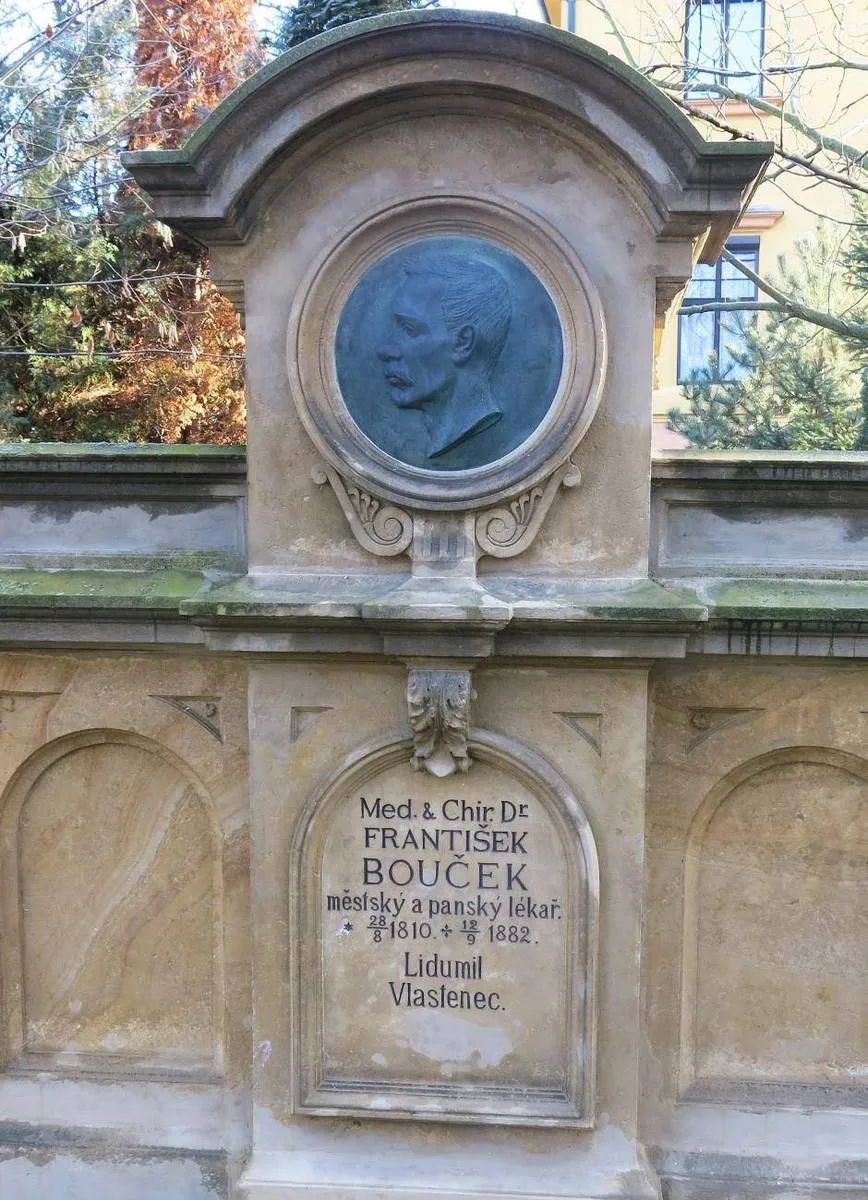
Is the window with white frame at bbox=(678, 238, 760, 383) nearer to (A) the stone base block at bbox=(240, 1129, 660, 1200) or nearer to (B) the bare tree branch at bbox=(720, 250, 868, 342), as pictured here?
(B) the bare tree branch at bbox=(720, 250, 868, 342)

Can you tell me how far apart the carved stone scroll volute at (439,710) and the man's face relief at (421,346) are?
111 centimetres

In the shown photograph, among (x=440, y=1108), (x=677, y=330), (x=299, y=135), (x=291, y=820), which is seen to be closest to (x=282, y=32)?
(x=677, y=330)

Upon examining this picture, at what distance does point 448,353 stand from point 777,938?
2.94m

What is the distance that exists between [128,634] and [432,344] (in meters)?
1.78

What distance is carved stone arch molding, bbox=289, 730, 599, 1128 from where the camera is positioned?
4.12m

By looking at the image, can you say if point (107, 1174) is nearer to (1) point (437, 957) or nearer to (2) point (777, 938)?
(1) point (437, 957)

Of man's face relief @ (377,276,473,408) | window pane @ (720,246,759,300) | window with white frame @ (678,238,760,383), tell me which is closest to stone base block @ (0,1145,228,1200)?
man's face relief @ (377,276,473,408)

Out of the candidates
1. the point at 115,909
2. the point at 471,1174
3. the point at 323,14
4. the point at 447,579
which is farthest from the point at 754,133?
the point at 471,1174

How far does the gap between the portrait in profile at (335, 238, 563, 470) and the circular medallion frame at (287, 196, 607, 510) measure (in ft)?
0.14

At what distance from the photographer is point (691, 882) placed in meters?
4.41

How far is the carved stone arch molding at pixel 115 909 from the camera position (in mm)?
4590

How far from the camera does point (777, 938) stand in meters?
4.42

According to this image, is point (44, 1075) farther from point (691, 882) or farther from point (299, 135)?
point (299, 135)

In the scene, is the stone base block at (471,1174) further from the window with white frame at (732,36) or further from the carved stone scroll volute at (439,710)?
the window with white frame at (732,36)
